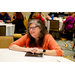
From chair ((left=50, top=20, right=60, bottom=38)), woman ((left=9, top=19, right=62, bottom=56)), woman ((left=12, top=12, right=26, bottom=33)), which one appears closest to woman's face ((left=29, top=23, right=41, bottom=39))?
woman ((left=9, top=19, right=62, bottom=56))

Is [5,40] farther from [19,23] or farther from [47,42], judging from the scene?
[19,23]

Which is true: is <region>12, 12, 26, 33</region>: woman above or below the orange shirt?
above

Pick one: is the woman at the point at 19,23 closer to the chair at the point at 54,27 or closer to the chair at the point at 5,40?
the chair at the point at 54,27

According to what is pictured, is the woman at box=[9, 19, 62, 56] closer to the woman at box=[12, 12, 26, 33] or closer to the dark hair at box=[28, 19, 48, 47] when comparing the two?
the dark hair at box=[28, 19, 48, 47]

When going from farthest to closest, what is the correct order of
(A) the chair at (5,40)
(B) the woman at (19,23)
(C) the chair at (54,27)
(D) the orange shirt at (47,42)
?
(C) the chair at (54,27) → (B) the woman at (19,23) → (A) the chair at (5,40) → (D) the orange shirt at (47,42)

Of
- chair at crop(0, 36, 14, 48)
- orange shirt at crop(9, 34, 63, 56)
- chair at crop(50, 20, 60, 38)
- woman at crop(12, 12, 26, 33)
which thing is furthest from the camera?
chair at crop(50, 20, 60, 38)

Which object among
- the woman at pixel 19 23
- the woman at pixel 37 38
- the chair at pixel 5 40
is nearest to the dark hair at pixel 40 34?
the woman at pixel 37 38

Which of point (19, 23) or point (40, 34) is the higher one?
point (19, 23)

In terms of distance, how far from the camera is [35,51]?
1318 millimetres

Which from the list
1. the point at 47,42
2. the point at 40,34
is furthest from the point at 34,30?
the point at 47,42

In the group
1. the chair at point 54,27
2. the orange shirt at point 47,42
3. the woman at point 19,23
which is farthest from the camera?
the chair at point 54,27
